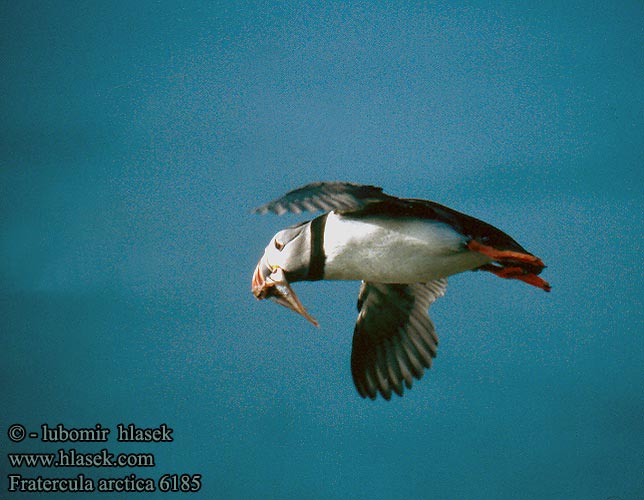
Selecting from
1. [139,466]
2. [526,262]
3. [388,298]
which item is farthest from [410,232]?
[139,466]

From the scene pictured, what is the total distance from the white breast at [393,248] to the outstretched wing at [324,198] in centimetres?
34

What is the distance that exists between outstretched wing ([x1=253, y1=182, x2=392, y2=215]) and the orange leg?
29.8 inches

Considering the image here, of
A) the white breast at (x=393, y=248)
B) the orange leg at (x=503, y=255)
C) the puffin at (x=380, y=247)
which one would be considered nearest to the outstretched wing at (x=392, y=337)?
the puffin at (x=380, y=247)

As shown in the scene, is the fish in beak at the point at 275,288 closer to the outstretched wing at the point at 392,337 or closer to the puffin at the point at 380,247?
the puffin at the point at 380,247

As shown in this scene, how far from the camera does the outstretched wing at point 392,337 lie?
736 centimetres

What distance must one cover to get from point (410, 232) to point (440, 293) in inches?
63.6

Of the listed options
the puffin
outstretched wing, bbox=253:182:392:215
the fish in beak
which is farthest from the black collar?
outstretched wing, bbox=253:182:392:215

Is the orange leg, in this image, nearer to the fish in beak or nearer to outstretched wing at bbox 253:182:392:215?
outstretched wing at bbox 253:182:392:215

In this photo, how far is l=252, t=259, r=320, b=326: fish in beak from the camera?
620 centimetres

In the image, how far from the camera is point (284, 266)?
6.38m

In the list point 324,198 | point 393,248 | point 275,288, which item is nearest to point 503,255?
point 393,248

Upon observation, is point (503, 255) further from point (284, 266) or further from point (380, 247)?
point (284, 266)

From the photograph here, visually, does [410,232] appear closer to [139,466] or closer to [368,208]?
[368,208]

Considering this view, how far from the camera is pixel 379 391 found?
7.36m
